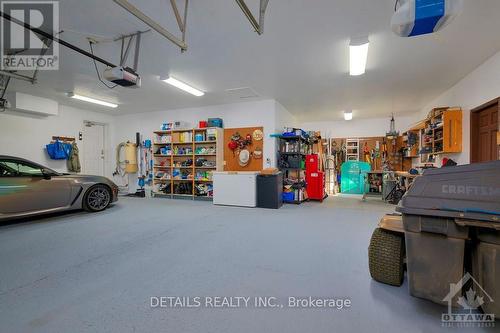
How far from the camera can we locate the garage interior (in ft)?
4.91

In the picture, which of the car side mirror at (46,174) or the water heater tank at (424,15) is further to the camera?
the car side mirror at (46,174)

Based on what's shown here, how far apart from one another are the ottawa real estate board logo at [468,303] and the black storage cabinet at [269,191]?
386cm

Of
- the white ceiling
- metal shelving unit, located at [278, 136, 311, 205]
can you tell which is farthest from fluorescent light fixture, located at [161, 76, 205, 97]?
metal shelving unit, located at [278, 136, 311, 205]

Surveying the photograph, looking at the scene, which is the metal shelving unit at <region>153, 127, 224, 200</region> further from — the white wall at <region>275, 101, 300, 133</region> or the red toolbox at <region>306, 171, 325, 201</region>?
the red toolbox at <region>306, 171, 325, 201</region>

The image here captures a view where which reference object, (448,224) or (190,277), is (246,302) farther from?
(448,224)

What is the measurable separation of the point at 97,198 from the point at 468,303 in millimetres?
5880

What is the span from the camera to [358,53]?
3.41 metres

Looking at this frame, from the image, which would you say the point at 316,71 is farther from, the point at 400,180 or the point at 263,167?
the point at 400,180

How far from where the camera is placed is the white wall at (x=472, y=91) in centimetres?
355

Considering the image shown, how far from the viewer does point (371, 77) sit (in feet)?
14.9

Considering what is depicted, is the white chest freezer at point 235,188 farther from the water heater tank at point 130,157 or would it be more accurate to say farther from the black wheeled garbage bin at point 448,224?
the black wheeled garbage bin at point 448,224

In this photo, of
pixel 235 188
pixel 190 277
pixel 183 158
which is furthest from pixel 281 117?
pixel 190 277

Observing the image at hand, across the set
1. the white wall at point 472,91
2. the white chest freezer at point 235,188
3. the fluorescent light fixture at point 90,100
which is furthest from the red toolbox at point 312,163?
the fluorescent light fixture at point 90,100

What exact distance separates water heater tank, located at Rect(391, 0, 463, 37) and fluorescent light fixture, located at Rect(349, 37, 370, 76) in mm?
1232
